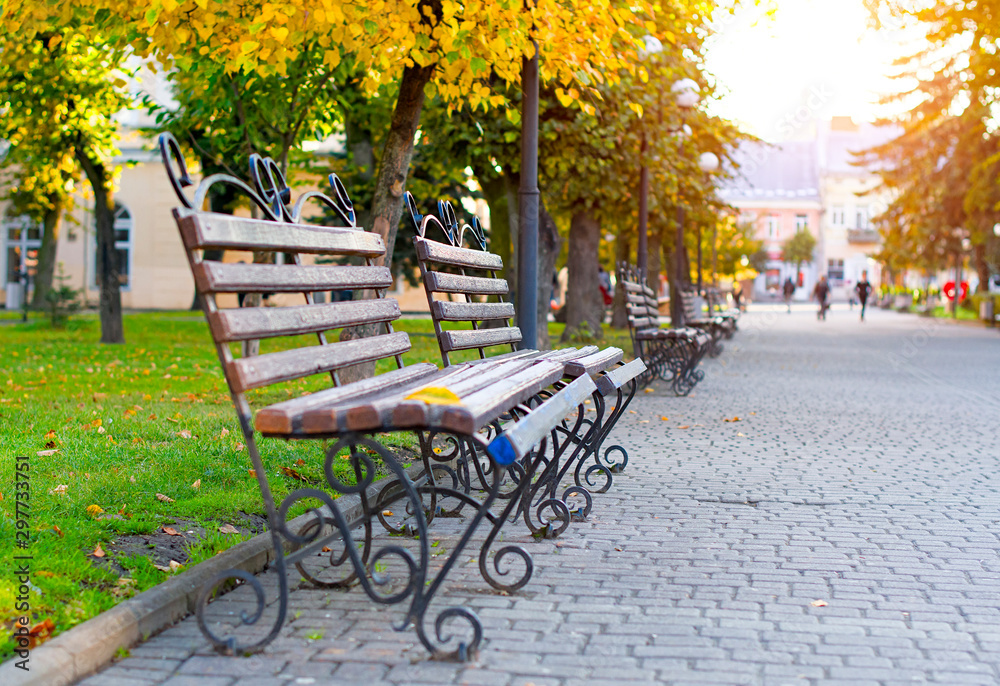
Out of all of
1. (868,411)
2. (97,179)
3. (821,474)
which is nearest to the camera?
(821,474)

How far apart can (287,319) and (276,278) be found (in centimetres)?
16

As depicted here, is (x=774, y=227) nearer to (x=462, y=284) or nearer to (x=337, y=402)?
(x=462, y=284)

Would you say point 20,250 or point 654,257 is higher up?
point 20,250

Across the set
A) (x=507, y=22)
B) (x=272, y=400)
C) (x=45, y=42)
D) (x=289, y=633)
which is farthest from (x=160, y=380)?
(x=289, y=633)

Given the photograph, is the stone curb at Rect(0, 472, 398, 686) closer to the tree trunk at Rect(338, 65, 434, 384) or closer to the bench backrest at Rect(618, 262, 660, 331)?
the tree trunk at Rect(338, 65, 434, 384)

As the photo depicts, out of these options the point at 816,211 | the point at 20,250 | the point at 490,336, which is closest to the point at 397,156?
the point at 490,336

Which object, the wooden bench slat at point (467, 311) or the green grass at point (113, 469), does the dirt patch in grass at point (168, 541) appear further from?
the wooden bench slat at point (467, 311)

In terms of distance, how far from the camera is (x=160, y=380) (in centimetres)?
1026

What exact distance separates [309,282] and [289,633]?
47.6 inches

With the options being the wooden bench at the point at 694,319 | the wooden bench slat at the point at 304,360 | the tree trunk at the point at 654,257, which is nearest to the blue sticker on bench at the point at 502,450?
the wooden bench slat at the point at 304,360

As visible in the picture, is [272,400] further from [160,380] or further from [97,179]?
[97,179]

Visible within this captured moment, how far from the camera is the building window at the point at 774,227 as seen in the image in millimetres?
80750

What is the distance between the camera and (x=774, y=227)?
267 feet

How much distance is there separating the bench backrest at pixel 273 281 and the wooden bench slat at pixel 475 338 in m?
0.43
